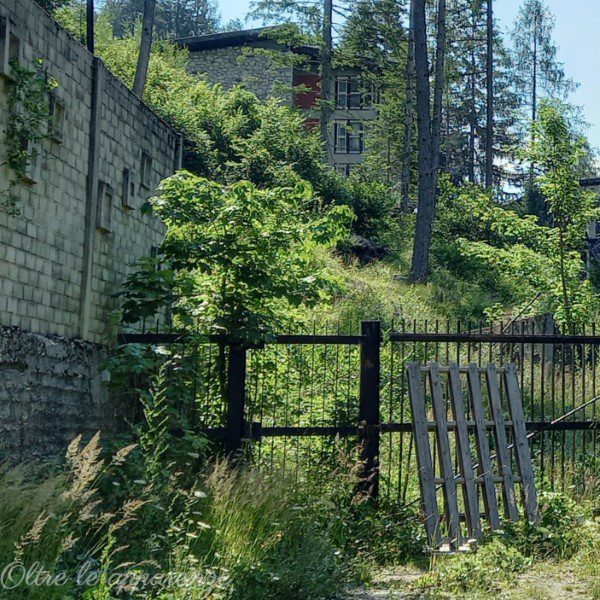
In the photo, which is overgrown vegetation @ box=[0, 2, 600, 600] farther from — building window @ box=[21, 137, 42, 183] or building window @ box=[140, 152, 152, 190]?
building window @ box=[140, 152, 152, 190]

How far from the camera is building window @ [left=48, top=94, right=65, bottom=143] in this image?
10383 millimetres

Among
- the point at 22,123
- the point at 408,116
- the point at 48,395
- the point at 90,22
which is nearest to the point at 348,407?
the point at 48,395

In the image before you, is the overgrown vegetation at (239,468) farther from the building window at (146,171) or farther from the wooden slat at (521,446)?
the building window at (146,171)

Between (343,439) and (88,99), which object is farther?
(88,99)

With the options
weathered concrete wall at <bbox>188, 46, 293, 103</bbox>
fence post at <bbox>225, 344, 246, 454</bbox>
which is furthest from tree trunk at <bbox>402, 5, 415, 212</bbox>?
fence post at <bbox>225, 344, 246, 454</bbox>

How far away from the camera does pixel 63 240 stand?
10875mm

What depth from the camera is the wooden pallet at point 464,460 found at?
31.6 feet

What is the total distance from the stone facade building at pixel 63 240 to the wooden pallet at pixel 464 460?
11.9 feet

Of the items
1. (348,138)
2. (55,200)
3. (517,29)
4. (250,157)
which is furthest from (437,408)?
(517,29)

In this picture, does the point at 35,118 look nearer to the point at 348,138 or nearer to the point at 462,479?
the point at 462,479

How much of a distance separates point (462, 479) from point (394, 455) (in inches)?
91.6

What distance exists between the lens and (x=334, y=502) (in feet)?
32.4

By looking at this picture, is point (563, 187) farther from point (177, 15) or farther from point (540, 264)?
point (177, 15)

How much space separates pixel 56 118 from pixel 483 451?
5.49m
